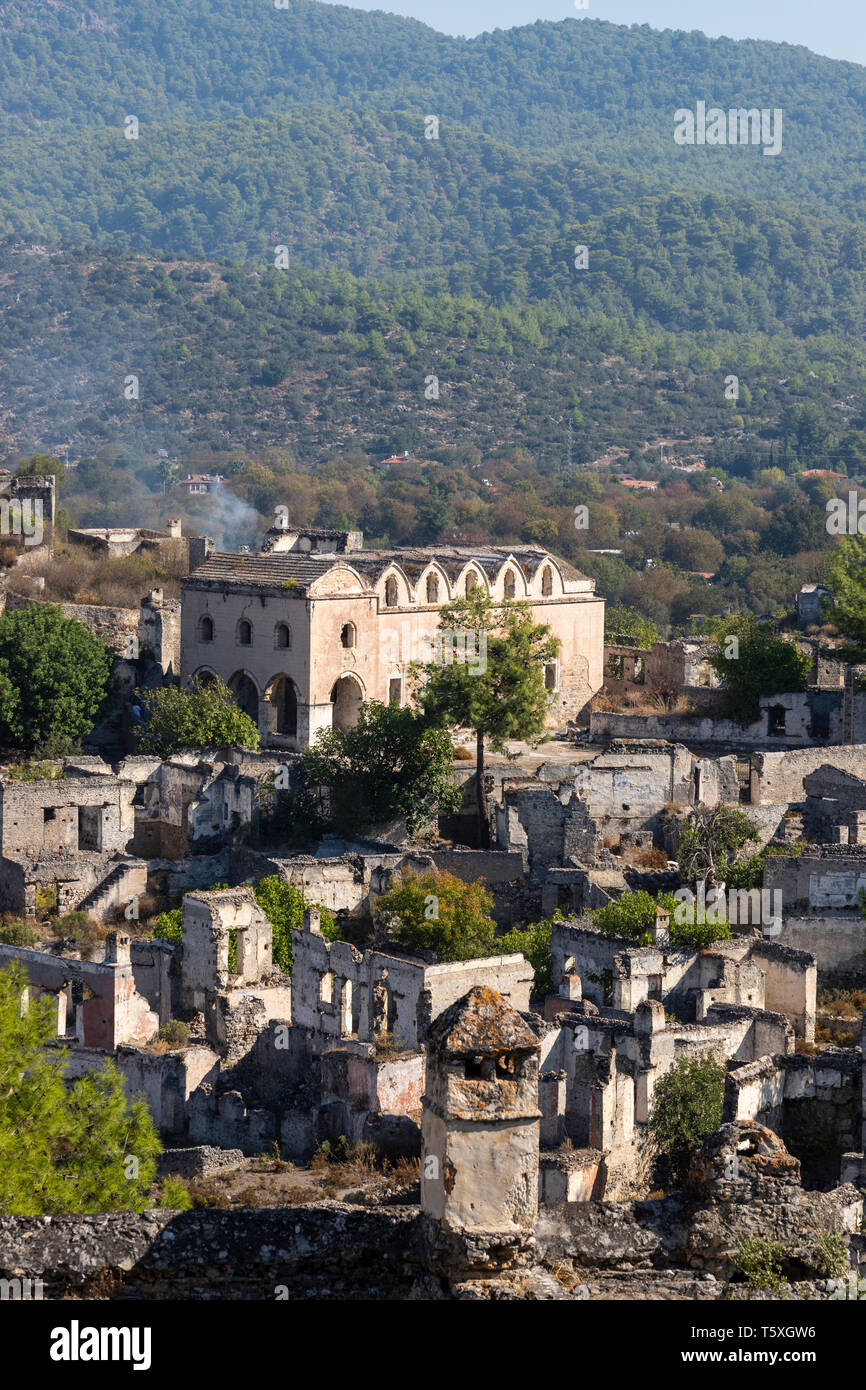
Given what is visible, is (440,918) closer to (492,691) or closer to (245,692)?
(492,691)

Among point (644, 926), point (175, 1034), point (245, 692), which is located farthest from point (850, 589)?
point (175, 1034)

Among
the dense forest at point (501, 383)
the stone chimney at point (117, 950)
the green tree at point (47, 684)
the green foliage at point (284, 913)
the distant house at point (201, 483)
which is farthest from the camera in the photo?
the distant house at point (201, 483)

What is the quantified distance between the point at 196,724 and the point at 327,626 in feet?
11.2

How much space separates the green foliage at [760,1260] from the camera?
14297mm

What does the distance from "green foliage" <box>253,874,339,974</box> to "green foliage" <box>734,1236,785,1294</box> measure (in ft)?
53.2

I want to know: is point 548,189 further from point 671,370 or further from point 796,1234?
point 796,1234

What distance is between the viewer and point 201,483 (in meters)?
109

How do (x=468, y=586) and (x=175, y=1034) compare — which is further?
(x=468, y=586)

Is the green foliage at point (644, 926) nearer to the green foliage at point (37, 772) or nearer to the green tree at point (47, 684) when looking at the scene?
the green foliage at point (37, 772)

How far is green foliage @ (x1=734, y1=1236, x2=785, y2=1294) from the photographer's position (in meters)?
14.3

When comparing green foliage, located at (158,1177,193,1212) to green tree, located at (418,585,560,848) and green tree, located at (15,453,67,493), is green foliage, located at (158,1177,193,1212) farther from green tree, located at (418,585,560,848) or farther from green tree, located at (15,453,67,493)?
green tree, located at (15,453,67,493)

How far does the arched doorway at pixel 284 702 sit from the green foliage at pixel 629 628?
34.8 feet

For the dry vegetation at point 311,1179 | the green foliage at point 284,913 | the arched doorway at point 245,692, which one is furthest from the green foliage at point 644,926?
the arched doorway at point 245,692
